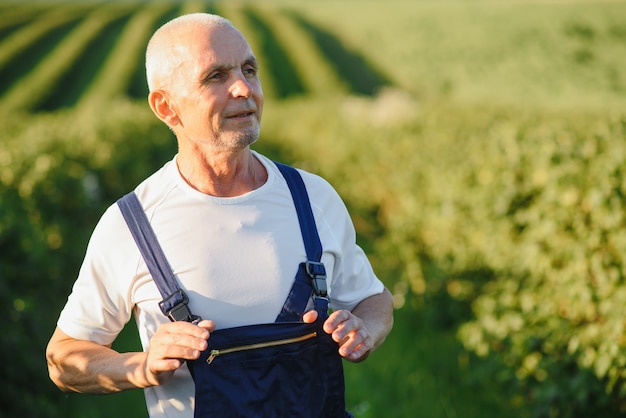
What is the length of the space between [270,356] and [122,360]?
1.55ft

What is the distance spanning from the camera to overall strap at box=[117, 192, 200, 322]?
2.09m

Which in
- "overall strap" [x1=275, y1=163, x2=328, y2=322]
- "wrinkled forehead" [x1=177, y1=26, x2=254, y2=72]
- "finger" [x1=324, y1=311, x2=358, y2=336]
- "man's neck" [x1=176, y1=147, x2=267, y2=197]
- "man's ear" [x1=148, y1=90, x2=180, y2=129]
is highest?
"wrinkled forehead" [x1=177, y1=26, x2=254, y2=72]

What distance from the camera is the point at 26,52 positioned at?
4900cm

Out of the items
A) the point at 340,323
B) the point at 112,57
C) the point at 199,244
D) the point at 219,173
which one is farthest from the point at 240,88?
the point at 112,57

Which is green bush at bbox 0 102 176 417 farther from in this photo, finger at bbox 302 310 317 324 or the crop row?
the crop row

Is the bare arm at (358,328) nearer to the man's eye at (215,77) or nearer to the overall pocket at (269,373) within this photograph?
the overall pocket at (269,373)

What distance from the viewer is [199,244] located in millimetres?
2178

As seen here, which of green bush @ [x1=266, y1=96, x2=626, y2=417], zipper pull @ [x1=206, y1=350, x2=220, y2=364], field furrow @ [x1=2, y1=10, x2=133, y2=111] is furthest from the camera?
field furrow @ [x1=2, y1=10, x2=133, y2=111]

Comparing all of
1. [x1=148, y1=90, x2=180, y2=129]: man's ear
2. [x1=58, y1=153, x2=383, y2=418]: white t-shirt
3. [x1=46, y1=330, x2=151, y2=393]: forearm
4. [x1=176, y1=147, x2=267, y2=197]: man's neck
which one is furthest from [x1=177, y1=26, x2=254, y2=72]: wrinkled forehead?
[x1=46, y1=330, x2=151, y2=393]: forearm

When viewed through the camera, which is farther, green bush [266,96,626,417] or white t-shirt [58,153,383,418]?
green bush [266,96,626,417]

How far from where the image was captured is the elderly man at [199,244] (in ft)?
7.11

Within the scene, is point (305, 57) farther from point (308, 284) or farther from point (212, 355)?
point (212, 355)

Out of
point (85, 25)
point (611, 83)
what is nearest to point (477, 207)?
point (611, 83)

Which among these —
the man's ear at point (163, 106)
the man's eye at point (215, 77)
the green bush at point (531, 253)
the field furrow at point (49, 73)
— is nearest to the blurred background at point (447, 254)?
the green bush at point (531, 253)
